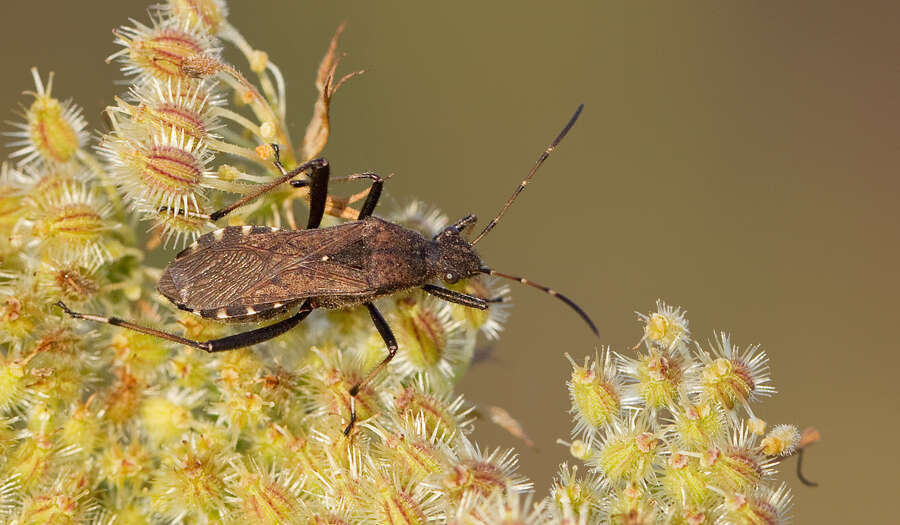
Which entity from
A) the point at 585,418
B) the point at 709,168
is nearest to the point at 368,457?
the point at 585,418

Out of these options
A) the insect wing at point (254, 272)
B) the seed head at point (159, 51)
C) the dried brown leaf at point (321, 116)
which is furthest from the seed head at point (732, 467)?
the seed head at point (159, 51)

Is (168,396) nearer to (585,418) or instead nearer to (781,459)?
(585,418)

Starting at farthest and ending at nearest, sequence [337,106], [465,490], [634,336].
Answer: [337,106], [634,336], [465,490]

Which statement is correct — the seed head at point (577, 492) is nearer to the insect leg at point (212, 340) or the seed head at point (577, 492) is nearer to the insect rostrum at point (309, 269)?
the insect rostrum at point (309, 269)

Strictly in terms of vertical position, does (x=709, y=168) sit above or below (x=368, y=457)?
above

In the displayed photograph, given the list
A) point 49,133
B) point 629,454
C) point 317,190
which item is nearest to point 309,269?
point 317,190

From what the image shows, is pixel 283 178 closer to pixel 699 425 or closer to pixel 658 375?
pixel 658 375
